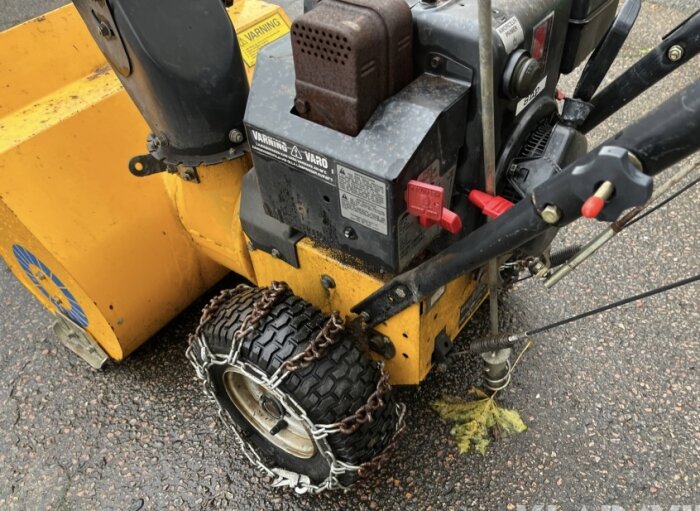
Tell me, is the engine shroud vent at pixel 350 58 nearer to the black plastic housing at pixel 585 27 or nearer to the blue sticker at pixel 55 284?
the black plastic housing at pixel 585 27

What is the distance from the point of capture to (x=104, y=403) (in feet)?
6.17

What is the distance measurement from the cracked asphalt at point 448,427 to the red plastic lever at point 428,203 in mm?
879

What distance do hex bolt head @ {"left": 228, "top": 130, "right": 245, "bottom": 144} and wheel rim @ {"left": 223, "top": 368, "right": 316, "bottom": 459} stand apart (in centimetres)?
55

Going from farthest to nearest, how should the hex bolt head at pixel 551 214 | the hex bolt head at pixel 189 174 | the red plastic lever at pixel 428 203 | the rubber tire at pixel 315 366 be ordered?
the hex bolt head at pixel 189 174 → the rubber tire at pixel 315 366 → the red plastic lever at pixel 428 203 → the hex bolt head at pixel 551 214

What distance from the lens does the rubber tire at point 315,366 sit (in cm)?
129

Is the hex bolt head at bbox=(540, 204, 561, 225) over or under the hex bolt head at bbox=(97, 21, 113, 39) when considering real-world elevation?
under

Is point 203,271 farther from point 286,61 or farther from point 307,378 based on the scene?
point 286,61

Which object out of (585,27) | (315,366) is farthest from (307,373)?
(585,27)

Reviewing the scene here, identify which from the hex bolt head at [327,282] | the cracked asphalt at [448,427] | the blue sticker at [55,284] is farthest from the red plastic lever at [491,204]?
the blue sticker at [55,284]

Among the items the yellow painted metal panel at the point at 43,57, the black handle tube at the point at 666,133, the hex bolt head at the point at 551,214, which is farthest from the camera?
the yellow painted metal panel at the point at 43,57

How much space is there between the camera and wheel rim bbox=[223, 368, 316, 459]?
1.52 m

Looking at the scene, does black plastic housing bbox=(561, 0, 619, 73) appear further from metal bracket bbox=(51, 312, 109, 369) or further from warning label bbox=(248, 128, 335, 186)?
metal bracket bbox=(51, 312, 109, 369)

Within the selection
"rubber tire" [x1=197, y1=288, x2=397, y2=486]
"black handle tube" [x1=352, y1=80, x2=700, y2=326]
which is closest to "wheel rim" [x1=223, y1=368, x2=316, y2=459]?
"rubber tire" [x1=197, y1=288, x2=397, y2=486]

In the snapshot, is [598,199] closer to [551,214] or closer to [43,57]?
[551,214]
